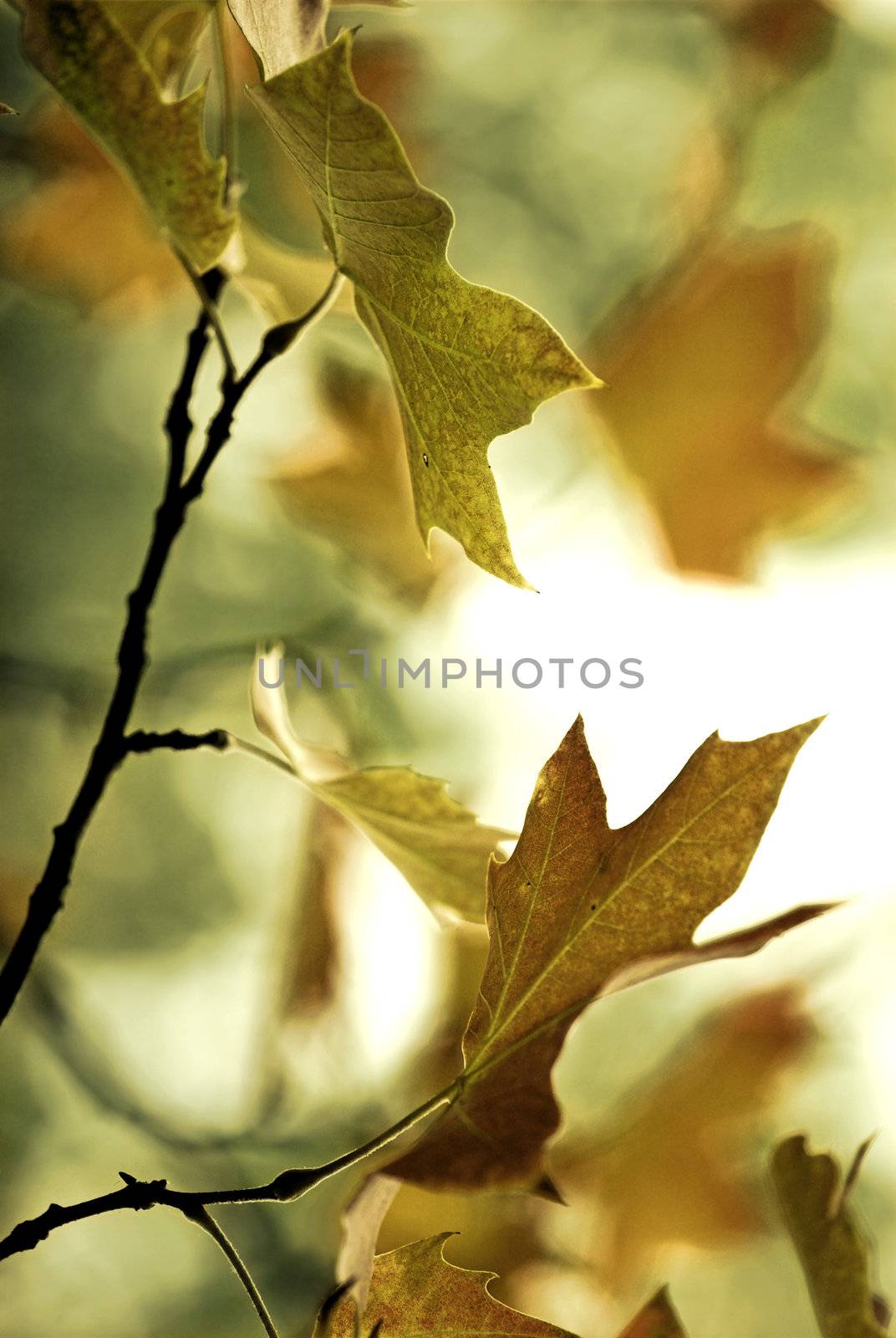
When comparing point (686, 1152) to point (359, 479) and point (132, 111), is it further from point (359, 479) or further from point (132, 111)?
point (132, 111)

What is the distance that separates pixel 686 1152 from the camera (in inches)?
30.1

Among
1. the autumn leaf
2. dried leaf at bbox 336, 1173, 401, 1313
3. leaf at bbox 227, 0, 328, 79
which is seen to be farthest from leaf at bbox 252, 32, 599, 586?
the autumn leaf

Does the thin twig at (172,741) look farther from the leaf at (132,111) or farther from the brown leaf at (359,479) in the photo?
the brown leaf at (359,479)

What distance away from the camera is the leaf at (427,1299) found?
246 millimetres

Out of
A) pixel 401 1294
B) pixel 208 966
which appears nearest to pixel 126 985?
pixel 208 966

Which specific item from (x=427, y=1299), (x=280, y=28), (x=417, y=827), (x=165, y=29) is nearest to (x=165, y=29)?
(x=165, y=29)

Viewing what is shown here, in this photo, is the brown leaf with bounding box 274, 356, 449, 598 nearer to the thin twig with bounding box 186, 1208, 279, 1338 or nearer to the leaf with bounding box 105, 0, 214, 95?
the leaf with bounding box 105, 0, 214, 95

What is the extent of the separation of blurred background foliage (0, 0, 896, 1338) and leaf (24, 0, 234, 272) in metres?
0.50

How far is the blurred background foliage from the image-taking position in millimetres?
729

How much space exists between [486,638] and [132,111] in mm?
569

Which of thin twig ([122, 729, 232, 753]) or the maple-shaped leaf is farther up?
the maple-shaped leaf

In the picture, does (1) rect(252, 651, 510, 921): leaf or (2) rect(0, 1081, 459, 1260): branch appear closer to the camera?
(2) rect(0, 1081, 459, 1260): branch

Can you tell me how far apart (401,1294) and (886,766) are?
65cm

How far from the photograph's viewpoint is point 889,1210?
2.67 feet
